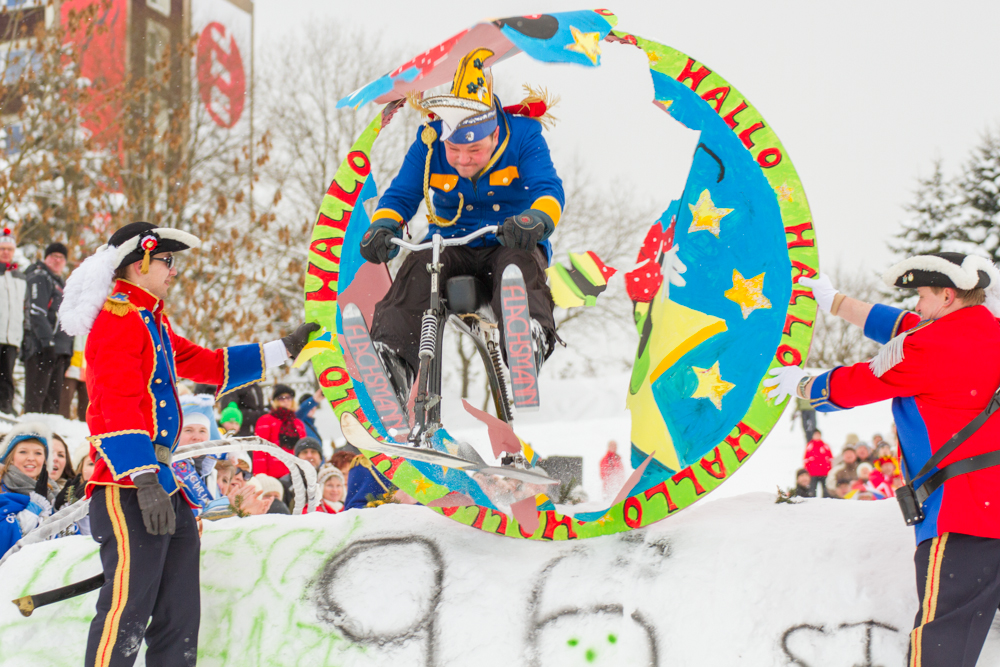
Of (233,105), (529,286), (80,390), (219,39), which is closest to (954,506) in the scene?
(529,286)

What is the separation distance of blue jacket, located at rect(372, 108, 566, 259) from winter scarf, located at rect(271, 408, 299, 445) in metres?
3.80

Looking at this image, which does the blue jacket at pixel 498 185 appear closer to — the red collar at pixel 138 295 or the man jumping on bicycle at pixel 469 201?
the man jumping on bicycle at pixel 469 201

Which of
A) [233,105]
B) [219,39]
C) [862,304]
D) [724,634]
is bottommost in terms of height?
[724,634]

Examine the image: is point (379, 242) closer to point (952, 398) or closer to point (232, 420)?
point (952, 398)

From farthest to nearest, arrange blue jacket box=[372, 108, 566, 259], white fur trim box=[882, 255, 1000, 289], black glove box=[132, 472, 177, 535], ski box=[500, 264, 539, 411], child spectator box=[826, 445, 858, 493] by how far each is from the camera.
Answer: child spectator box=[826, 445, 858, 493]
blue jacket box=[372, 108, 566, 259]
ski box=[500, 264, 539, 411]
black glove box=[132, 472, 177, 535]
white fur trim box=[882, 255, 1000, 289]

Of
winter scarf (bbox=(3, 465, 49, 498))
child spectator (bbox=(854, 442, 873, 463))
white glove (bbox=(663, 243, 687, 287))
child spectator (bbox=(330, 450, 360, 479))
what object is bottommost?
child spectator (bbox=(854, 442, 873, 463))

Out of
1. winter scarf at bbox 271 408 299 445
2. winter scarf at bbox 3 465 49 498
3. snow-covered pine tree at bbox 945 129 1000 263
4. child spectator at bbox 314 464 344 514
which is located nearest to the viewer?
winter scarf at bbox 3 465 49 498

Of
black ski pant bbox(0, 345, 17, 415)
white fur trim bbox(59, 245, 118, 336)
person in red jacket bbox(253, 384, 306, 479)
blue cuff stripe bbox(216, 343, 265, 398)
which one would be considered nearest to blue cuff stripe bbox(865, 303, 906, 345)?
blue cuff stripe bbox(216, 343, 265, 398)

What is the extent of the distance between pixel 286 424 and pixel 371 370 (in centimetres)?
401

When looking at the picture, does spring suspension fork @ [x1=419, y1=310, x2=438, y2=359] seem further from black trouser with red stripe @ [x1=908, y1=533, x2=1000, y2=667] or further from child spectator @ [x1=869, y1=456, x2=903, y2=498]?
child spectator @ [x1=869, y1=456, x2=903, y2=498]

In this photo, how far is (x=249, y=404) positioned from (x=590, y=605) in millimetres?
6045

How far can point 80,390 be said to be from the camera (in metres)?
9.84

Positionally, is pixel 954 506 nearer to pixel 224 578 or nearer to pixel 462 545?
pixel 462 545

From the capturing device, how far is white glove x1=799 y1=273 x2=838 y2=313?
3.57 meters
